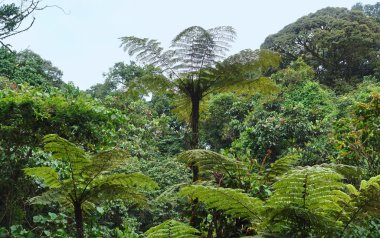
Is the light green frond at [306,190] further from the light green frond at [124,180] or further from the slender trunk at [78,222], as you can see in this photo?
the slender trunk at [78,222]

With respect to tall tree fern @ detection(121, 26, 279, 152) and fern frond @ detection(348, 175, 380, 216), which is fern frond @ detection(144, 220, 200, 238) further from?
tall tree fern @ detection(121, 26, 279, 152)

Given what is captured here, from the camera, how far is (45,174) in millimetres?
3127

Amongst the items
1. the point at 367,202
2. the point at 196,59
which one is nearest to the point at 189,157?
the point at 367,202

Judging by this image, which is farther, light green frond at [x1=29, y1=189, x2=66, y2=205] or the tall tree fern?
the tall tree fern

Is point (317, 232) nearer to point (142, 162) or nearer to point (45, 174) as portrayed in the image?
point (45, 174)

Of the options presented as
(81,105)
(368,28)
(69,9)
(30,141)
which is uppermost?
(368,28)

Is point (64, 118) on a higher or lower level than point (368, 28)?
Result: lower

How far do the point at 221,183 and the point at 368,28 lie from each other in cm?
1796

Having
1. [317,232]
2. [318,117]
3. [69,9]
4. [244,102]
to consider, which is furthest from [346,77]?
[317,232]

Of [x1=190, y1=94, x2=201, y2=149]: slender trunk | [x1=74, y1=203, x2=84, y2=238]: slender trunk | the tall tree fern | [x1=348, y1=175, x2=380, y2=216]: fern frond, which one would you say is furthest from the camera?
the tall tree fern

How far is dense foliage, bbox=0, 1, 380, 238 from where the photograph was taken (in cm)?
259

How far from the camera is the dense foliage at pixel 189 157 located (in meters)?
2.59

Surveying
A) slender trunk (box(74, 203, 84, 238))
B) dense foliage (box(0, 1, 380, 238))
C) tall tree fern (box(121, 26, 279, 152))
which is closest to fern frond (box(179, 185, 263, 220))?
dense foliage (box(0, 1, 380, 238))

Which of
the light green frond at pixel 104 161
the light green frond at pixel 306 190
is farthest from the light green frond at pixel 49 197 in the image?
the light green frond at pixel 306 190
